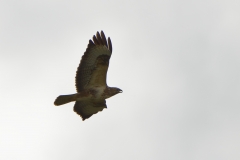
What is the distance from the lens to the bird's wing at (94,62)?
22.4m

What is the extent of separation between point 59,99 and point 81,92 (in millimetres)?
834

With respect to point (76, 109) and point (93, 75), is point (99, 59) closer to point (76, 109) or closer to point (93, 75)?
point (93, 75)

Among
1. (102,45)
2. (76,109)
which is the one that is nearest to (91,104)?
(76,109)

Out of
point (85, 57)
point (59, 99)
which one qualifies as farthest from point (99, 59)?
point (59, 99)

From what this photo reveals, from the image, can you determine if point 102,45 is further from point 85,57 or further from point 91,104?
point 91,104

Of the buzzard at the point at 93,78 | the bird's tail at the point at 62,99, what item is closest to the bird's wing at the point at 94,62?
the buzzard at the point at 93,78

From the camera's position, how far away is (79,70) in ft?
74.2

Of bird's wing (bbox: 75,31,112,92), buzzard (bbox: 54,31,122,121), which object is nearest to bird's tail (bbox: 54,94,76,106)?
buzzard (bbox: 54,31,122,121)

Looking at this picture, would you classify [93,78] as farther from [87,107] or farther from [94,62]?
[87,107]

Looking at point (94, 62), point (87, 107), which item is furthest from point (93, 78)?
point (87, 107)

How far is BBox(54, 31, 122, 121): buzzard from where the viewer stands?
882 inches

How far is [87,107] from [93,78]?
49.5 inches

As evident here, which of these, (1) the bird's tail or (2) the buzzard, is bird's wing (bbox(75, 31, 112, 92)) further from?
(1) the bird's tail

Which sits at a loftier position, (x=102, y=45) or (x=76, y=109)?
(x=102, y=45)
